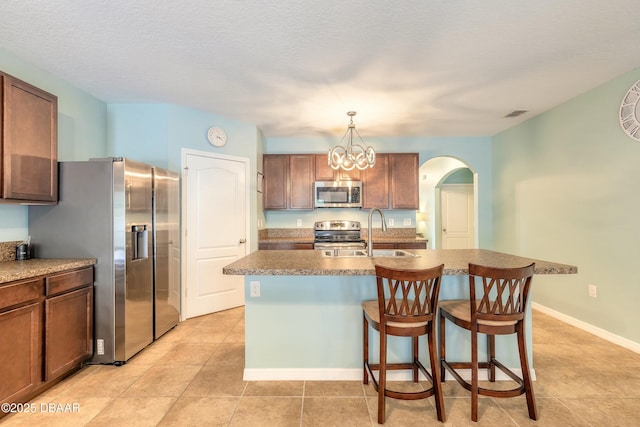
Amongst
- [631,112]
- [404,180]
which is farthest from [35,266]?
[631,112]

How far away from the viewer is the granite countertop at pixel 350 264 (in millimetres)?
1975

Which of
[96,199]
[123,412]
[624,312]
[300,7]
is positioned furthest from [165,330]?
[624,312]

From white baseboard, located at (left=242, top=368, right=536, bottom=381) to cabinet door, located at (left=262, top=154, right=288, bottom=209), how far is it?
2.88 meters

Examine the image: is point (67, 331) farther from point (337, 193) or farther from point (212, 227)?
point (337, 193)

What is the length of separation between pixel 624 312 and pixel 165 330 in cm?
458

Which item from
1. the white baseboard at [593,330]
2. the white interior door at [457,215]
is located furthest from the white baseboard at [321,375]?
the white interior door at [457,215]

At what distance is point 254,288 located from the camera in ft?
7.57

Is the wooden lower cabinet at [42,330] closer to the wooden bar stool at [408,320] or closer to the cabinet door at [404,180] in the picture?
the wooden bar stool at [408,320]

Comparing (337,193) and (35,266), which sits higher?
(337,193)

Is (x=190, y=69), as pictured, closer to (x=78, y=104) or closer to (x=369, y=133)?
(x=78, y=104)

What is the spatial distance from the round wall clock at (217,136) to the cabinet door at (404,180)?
258 cm

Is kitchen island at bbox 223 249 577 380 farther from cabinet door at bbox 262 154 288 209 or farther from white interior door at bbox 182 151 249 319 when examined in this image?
cabinet door at bbox 262 154 288 209

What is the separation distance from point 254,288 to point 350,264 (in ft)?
2.51

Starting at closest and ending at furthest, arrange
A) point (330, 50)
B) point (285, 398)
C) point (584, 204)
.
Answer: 1. point (285, 398)
2. point (330, 50)
3. point (584, 204)
